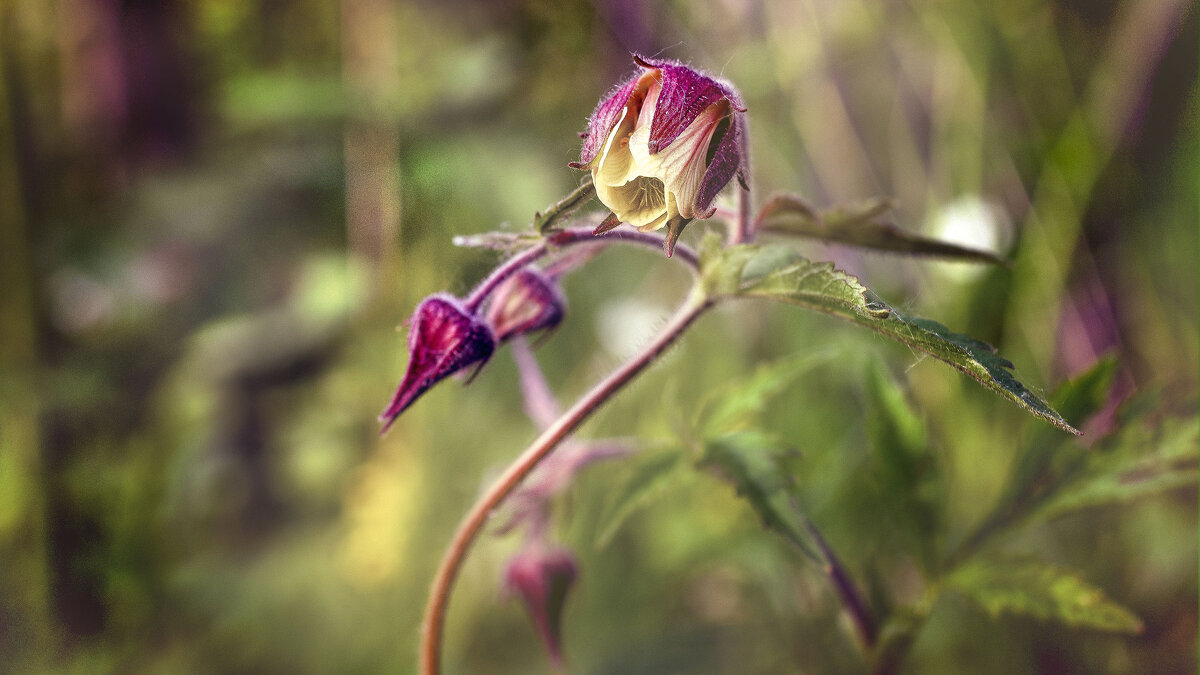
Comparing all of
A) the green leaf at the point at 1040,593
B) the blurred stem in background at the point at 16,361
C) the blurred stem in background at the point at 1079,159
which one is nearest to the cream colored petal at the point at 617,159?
the green leaf at the point at 1040,593

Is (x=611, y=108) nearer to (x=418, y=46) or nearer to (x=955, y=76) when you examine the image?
(x=955, y=76)

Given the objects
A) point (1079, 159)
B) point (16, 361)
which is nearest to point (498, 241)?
point (1079, 159)

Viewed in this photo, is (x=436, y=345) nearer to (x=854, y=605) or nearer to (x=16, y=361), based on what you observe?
(x=854, y=605)

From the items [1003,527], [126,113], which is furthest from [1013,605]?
[126,113]

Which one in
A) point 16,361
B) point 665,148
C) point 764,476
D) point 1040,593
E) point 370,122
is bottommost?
point 1040,593

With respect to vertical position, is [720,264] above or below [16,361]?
below

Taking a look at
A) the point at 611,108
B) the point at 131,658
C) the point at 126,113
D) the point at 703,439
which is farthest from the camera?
the point at 126,113

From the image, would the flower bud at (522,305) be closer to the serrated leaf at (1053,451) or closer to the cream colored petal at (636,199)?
the cream colored petal at (636,199)
